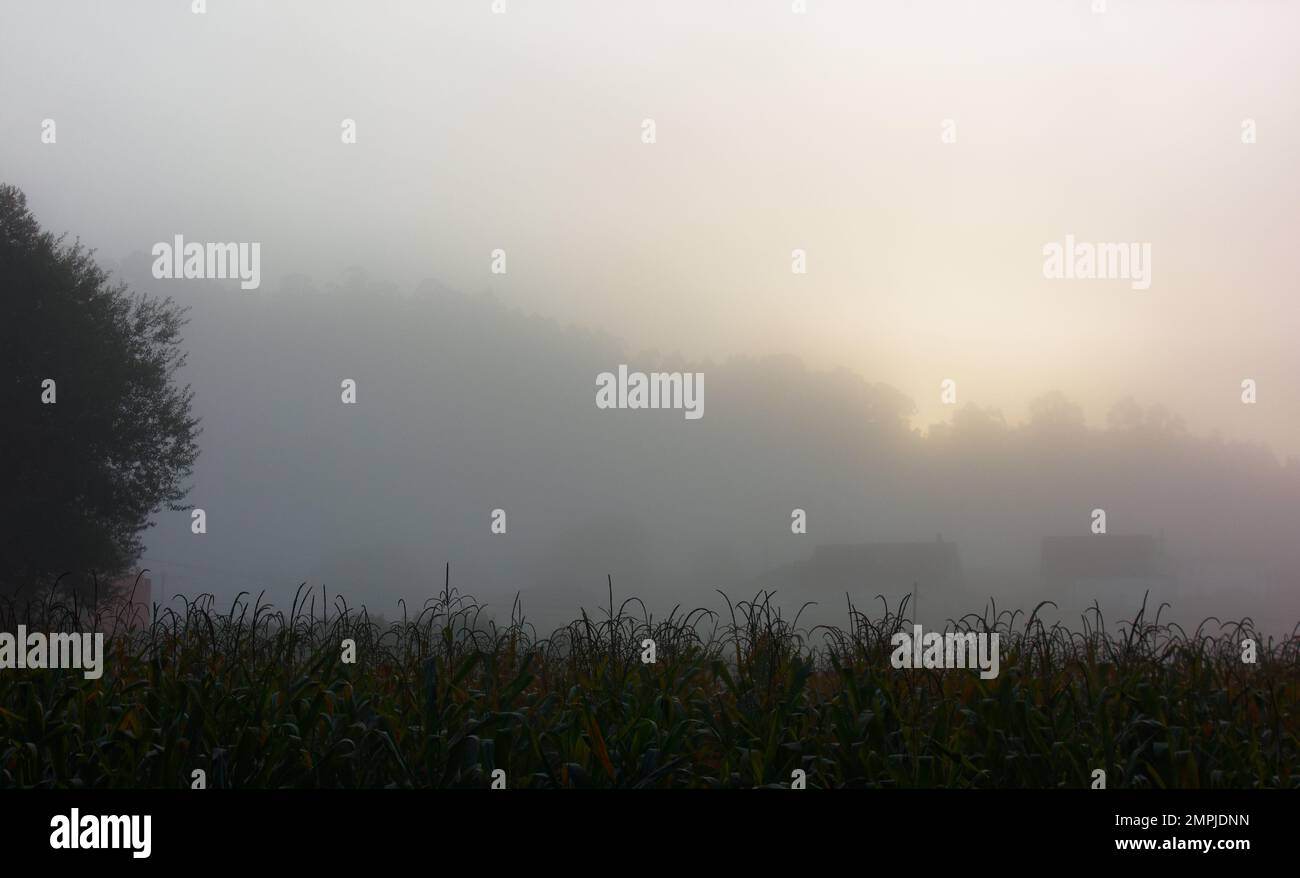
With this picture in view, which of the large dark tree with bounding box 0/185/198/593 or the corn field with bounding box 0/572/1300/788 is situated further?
the large dark tree with bounding box 0/185/198/593

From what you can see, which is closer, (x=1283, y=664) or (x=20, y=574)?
(x=1283, y=664)

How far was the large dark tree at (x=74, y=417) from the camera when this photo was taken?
20.6 metres

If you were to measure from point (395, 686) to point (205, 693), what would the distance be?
1409 mm

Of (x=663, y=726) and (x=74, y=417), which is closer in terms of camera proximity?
(x=663, y=726)

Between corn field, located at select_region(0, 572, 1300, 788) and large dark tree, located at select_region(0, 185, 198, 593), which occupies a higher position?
large dark tree, located at select_region(0, 185, 198, 593)

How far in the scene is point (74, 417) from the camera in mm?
21312

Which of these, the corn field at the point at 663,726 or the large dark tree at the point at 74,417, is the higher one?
the large dark tree at the point at 74,417

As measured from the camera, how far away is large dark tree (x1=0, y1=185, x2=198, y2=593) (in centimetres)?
2061

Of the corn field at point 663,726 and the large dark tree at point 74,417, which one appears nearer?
the corn field at point 663,726
